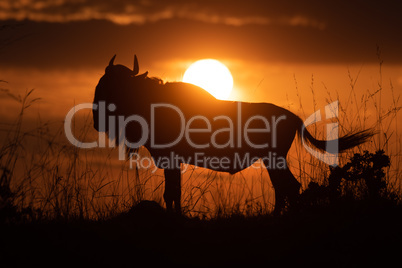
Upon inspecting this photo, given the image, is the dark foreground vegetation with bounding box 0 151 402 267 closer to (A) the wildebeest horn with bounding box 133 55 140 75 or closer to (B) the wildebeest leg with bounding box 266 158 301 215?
(B) the wildebeest leg with bounding box 266 158 301 215

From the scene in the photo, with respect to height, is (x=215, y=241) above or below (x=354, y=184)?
below

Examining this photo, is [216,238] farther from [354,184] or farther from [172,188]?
[354,184]

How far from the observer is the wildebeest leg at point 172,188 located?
603 cm

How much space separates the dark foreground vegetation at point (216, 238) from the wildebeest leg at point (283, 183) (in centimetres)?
83

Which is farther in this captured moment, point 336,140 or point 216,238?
point 336,140

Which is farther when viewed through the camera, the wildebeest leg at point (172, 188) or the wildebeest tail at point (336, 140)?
the wildebeest tail at point (336, 140)

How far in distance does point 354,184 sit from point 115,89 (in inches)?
132

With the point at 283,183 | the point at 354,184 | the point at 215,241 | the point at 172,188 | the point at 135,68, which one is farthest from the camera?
the point at 135,68

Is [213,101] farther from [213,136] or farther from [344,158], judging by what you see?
[344,158]

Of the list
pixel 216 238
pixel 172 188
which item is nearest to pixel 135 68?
pixel 172 188

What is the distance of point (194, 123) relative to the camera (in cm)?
680

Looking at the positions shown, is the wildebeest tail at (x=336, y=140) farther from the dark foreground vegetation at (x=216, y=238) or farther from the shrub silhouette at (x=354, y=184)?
the dark foreground vegetation at (x=216, y=238)

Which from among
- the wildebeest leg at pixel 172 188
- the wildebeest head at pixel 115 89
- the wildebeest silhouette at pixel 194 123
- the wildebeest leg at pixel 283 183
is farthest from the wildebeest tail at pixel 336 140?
the wildebeest head at pixel 115 89

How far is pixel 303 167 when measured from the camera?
20.8 ft
